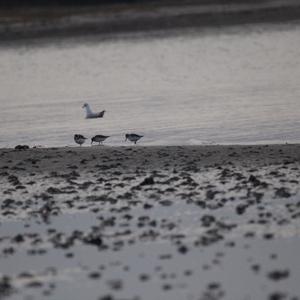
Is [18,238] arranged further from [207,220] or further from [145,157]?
[145,157]

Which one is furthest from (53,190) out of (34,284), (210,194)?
(34,284)

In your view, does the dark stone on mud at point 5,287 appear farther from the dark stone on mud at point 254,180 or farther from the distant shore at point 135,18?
the distant shore at point 135,18

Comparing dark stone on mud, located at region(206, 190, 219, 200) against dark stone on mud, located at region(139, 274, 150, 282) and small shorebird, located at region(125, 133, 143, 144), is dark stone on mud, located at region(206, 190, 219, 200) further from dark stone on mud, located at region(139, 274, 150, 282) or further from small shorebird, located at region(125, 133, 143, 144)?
small shorebird, located at region(125, 133, 143, 144)

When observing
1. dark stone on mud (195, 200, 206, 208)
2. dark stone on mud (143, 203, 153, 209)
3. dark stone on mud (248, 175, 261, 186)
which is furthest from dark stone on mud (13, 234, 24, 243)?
dark stone on mud (248, 175, 261, 186)

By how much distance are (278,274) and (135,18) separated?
68.4m

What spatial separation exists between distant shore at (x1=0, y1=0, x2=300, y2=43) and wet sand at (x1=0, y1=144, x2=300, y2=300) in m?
52.4

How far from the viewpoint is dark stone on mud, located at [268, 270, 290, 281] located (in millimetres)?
9737

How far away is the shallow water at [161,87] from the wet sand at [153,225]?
14.2ft

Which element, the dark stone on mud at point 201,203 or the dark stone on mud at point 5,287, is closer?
the dark stone on mud at point 5,287

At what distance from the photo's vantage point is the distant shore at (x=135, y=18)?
71.2 meters

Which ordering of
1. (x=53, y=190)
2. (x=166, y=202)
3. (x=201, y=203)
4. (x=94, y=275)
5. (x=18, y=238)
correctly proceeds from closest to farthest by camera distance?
(x=94, y=275), (x=18, y=238), (x=201, y=203), (x=166, y=202), (x=53, y=190)

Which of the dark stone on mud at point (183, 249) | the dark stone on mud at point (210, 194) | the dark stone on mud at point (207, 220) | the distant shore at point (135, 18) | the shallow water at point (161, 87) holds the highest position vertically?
the distant shore at point (135, 18)

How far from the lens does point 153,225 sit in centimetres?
1238

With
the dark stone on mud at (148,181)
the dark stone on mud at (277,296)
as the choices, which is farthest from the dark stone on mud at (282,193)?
the dark stone on mud at (277,296)
